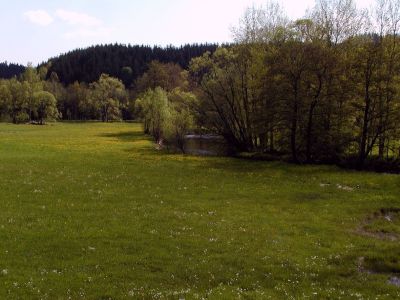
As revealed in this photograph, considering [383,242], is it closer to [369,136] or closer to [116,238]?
[116,238]

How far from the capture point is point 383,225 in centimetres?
2350

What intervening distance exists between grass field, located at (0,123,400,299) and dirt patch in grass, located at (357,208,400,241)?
0.10m

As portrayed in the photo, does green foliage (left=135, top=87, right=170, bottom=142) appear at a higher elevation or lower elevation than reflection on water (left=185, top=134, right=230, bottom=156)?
higher

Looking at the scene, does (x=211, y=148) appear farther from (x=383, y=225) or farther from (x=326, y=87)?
(x=383, y=225)

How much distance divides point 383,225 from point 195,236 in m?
11.1

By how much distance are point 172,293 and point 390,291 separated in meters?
7.43

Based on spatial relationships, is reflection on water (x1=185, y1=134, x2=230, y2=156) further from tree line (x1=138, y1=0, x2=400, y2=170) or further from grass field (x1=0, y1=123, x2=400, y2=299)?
grass field (x1=0, y1=123, x2=400, y2=299)

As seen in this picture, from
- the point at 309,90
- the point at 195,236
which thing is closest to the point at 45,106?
the point at 309,90

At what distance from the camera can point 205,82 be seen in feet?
206

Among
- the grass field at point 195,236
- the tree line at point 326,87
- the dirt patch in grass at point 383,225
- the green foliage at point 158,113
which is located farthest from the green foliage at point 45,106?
the dirt patch in grass at point 383,225

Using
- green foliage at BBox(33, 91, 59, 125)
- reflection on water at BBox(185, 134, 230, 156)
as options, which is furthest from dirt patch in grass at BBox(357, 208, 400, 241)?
green foliage at BBox(33, 91, 59, 125)

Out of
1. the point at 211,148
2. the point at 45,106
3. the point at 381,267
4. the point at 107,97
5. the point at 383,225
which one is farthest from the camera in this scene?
the point at 107,97

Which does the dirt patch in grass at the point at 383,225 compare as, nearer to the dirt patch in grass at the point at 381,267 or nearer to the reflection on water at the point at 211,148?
the dirt patch in grass at the point at 381,267

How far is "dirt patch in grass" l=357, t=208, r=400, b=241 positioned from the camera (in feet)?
71.3
